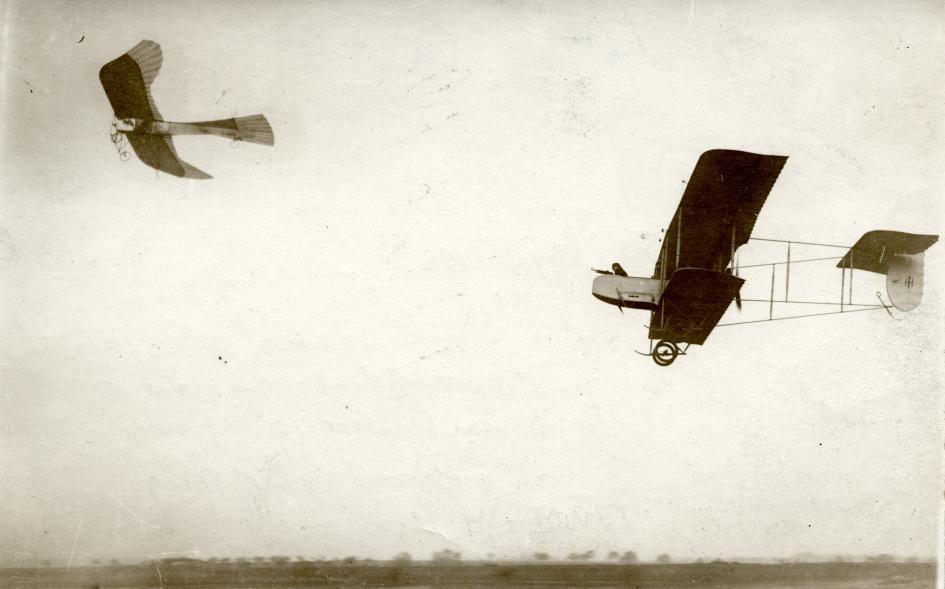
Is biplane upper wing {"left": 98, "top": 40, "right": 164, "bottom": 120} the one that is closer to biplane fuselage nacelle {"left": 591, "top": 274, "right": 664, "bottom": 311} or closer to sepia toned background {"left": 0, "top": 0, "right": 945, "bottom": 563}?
sepia toned background {"left": 0, "top": 0, "right": 945, "bottom": 563}

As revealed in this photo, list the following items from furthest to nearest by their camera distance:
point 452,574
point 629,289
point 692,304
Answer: point 452,574 < point 629,289 < point 692,304

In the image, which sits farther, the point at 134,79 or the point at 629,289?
the point at 134,79

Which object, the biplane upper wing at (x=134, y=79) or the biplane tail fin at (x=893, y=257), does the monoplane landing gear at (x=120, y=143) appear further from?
the biplane tail fin at (x=893, y=257)

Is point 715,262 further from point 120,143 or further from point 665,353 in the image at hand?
point 120,143

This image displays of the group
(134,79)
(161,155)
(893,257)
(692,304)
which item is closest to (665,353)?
(692,304)

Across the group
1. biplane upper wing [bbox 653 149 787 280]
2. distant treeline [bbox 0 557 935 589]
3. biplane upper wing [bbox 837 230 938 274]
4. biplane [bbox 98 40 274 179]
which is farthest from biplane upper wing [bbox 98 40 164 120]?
biplane upper wing [bbox 837 230 938 274]

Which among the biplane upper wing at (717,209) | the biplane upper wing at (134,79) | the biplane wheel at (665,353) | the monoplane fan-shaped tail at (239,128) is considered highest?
the biplane upper wing at (134,79)

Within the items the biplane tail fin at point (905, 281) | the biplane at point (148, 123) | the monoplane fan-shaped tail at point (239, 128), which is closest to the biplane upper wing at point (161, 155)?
the biplane at point (148, 123)
